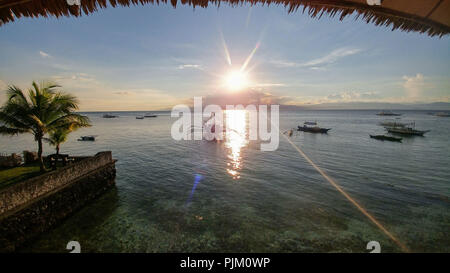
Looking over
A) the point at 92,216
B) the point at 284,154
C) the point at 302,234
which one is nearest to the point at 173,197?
the point at 92,216

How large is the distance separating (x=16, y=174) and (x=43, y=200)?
4765 millimetres

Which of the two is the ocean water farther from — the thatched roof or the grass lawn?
the thatched roof

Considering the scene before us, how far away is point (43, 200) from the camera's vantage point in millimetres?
8391

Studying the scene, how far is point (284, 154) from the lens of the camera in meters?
28.9

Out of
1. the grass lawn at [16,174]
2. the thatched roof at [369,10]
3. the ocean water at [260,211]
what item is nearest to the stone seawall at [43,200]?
the ocean water at [260,211]

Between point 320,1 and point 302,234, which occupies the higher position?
point 320,1

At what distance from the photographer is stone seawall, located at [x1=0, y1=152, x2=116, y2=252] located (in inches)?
275

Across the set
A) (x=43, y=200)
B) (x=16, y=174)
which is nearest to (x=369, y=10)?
(x=43, y=200)

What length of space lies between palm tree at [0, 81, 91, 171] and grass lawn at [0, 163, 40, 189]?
0.90m

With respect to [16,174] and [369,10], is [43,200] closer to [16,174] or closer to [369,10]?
[16,174]

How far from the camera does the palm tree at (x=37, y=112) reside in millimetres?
9750

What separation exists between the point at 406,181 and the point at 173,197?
23.2 m
